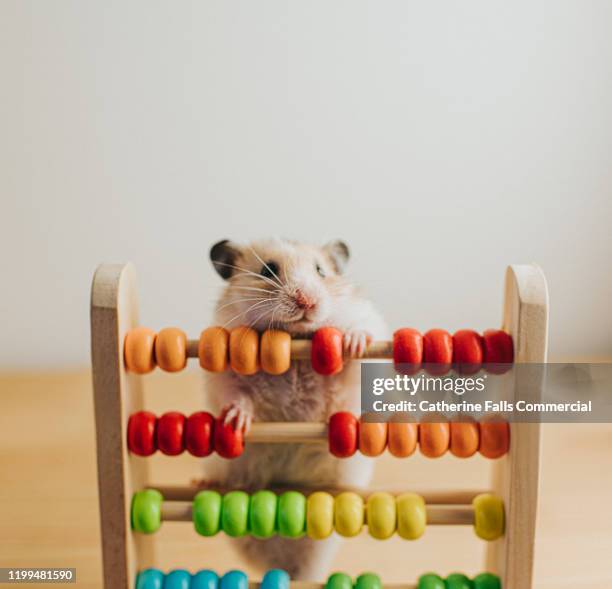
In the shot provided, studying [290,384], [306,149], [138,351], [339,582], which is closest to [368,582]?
[339,582]

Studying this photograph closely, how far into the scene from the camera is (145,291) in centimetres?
163

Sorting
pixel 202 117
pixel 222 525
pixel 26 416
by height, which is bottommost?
pixel 26 416

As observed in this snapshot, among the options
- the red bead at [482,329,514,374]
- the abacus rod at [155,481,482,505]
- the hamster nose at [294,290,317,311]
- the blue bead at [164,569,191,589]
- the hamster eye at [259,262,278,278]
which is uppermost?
the hamster eye at [259,262,278,278]

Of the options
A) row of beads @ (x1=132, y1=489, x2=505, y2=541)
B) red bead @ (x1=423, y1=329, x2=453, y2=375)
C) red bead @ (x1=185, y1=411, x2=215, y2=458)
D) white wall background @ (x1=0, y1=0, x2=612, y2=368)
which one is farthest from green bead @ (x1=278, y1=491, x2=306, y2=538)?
white wall background @ (x1=0, y1=0, x2=612, y2=368)

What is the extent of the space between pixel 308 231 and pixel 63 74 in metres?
0.61

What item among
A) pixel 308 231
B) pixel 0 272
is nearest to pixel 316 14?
pixel 308 231

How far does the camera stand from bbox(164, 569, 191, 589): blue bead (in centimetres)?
78

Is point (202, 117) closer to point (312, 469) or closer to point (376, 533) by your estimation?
point (312, 469)

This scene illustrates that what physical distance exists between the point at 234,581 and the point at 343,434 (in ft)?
0.67

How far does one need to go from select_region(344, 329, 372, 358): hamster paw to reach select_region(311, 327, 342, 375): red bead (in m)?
0.02

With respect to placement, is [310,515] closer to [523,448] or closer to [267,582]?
[267,582]

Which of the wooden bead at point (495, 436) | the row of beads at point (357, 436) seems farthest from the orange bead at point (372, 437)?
the wooden bead at point (495, 436)

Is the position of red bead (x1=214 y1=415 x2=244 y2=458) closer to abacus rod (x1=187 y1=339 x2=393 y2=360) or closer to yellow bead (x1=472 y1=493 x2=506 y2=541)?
abacus rod (x1=187 y1=339 x2=393 y2=360)

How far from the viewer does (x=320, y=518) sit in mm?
762
